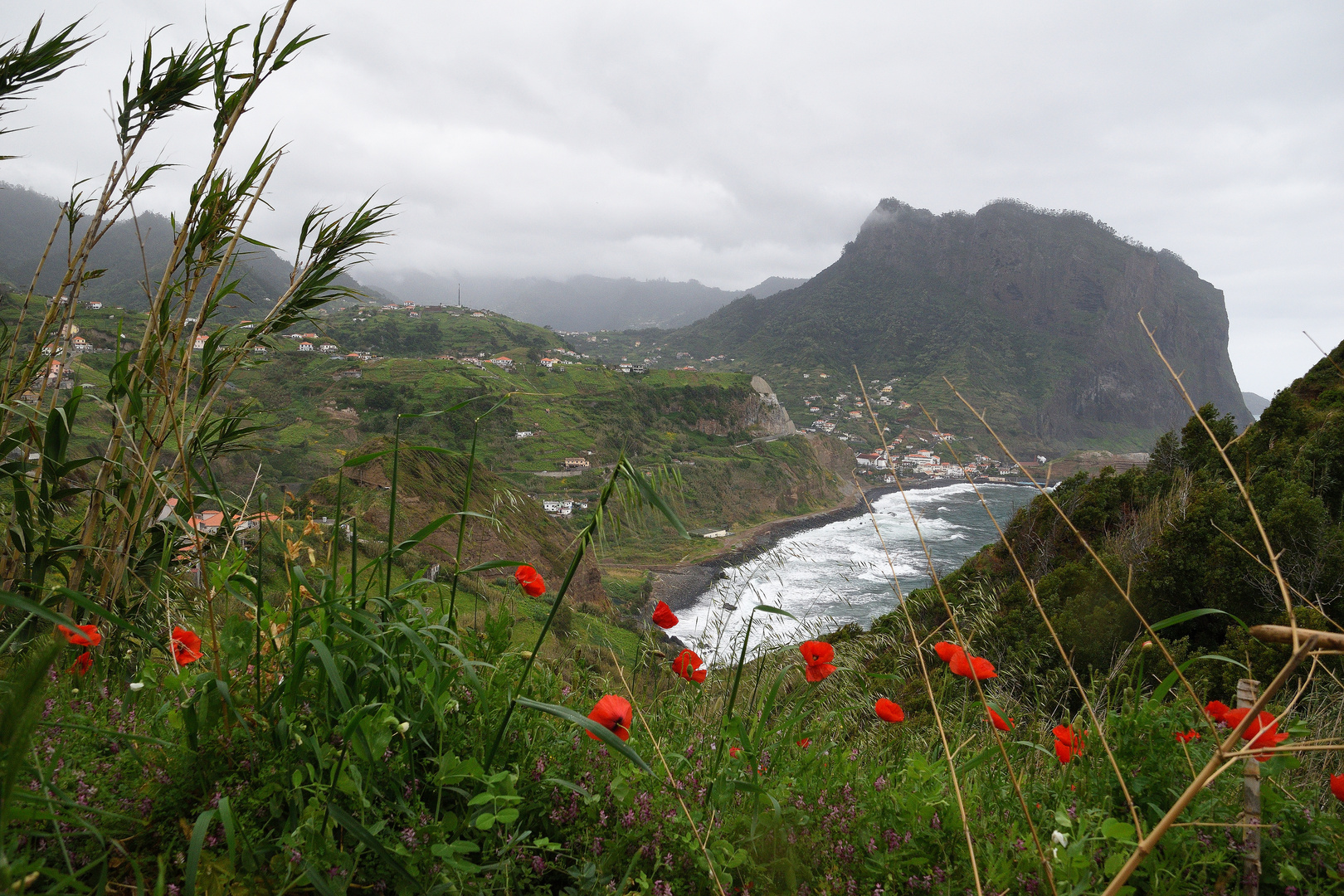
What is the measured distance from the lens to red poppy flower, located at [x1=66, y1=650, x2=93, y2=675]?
62.7 inches

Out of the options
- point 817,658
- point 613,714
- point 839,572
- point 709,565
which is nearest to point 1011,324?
point 709,565

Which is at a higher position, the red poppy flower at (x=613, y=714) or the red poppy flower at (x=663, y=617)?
the red poppy flower at (x=613, y=714)

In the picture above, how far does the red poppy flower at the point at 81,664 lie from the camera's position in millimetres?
1593

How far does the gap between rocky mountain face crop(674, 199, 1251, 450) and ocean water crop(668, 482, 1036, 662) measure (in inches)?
1689

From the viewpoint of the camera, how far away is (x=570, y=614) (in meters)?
9.47

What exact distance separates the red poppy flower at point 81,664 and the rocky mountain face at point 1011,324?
102m

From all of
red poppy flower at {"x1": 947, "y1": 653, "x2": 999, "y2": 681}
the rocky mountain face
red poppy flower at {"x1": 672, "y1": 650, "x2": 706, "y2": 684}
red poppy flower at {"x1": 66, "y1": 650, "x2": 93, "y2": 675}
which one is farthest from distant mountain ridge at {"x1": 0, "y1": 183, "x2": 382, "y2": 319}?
the rocky mountain face

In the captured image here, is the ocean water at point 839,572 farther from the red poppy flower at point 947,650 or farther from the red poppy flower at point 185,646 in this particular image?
the red poppy flower at point 185,646

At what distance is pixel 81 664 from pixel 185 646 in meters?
0.37

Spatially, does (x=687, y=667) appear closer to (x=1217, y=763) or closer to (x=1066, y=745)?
(x=1066, y=745)

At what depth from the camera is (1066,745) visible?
1653 mm

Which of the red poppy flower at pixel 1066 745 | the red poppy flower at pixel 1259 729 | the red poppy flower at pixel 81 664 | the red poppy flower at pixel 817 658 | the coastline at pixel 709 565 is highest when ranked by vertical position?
the red poppy flower at pixel 1259 729

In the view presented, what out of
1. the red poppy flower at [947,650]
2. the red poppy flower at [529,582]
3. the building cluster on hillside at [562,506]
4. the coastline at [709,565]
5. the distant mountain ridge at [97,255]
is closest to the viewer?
the red poppy flower at [947,650]

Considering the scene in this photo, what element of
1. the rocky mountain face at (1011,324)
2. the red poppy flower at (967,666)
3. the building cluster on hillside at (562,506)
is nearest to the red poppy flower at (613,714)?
the red poppy flower at (967,666)
